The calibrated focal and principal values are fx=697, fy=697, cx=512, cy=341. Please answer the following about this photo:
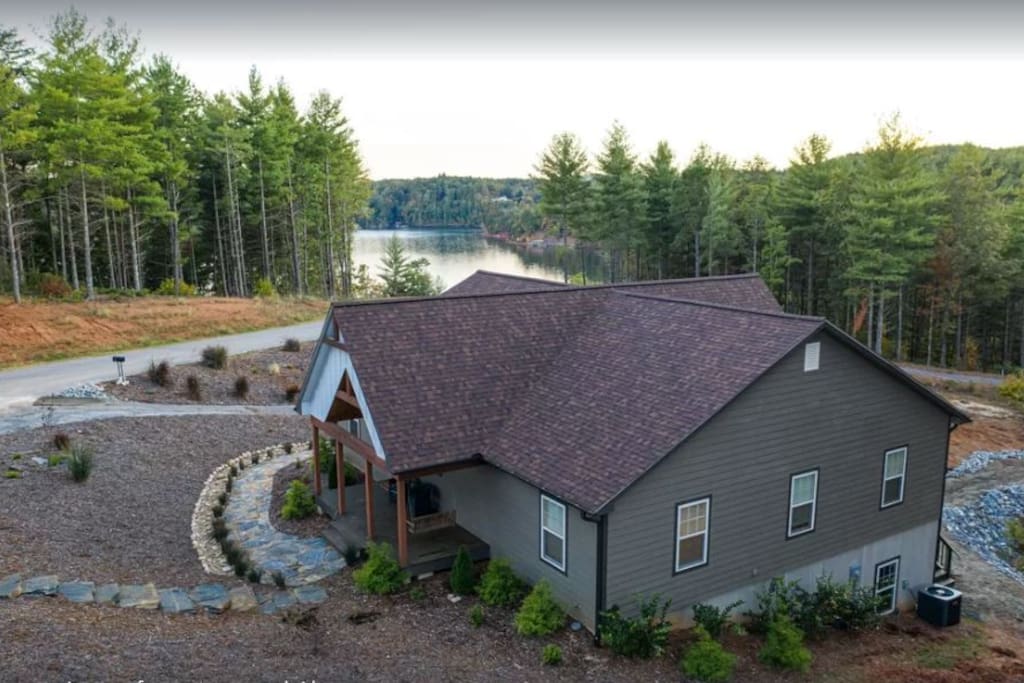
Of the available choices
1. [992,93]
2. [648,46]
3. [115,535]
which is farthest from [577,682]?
[992,93]

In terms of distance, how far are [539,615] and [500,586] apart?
1064mm

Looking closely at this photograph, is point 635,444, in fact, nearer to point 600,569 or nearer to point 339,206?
point 600,569

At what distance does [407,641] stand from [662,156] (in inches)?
1774

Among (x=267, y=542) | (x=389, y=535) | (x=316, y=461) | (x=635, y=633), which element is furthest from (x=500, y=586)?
(x=316, y=461)

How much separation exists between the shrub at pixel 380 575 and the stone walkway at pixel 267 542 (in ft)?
3.33

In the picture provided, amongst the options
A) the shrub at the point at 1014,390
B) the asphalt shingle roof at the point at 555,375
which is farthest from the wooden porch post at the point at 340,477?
the shrub at the point at 1014,390

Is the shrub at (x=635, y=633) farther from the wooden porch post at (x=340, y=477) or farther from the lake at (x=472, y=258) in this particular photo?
the lake at (x=472, y=258)

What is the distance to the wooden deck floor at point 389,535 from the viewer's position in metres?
12.5

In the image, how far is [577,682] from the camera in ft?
30.7

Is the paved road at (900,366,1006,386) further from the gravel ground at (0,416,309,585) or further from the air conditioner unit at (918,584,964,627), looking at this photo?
the gravel ground at (0,416,309,585)

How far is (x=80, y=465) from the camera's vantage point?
15070 mm

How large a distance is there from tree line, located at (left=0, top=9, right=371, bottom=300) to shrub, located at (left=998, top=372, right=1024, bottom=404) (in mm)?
38943

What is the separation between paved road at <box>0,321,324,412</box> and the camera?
21.7m

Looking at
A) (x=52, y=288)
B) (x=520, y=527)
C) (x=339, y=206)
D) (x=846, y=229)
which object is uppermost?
(x=339, y=206)
